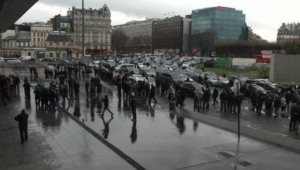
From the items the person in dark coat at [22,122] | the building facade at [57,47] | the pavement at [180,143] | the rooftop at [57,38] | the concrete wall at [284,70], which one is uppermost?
the rooftop at [57,38]

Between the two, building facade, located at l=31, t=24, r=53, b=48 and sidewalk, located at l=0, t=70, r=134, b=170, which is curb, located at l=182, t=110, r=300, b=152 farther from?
building facade, located at l=31, t=24, r=53, b=48

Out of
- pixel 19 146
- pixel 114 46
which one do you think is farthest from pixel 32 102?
pixel 114 46

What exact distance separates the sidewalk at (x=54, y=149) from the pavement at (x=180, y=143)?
71 centimetres

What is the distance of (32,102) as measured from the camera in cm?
2172

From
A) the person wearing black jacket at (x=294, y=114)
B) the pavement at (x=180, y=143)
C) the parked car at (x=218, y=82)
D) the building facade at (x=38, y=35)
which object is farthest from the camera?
the building facade at (x=38, y=35)

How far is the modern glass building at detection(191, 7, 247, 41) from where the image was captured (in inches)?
5492

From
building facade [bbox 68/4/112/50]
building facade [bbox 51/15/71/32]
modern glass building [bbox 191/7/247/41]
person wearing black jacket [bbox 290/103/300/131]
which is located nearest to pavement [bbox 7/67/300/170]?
person wearing black jacket [bbox 290/103/300/131]

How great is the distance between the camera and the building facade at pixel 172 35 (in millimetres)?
156875

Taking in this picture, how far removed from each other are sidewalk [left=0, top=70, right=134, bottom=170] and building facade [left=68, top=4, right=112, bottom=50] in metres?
124

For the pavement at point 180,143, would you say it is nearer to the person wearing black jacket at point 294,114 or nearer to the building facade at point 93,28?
the person wearing black jacket at point 294,114

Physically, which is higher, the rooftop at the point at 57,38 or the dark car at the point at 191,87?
the rooftop at the point at 57,38

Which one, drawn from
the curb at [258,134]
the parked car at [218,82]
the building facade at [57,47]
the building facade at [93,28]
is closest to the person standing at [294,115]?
the curb at [258,134]

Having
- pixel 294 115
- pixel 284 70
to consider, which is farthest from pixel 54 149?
pixel 284 70

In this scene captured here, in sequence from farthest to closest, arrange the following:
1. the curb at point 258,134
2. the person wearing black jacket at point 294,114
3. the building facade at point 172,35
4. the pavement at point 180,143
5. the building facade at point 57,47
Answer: the building facade at point 172,35
the building facade at point 57,47
the person wearing black jacket at point 294,114
the curb at point 258,134
the pavement at point 180,143
